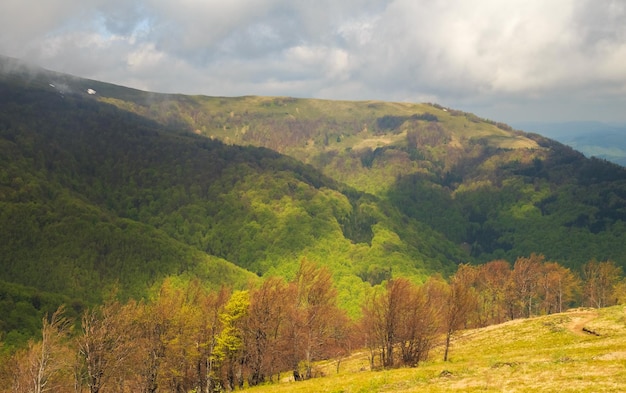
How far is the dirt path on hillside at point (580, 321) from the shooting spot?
216ft

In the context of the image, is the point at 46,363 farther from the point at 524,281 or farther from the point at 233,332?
the point at 524,281

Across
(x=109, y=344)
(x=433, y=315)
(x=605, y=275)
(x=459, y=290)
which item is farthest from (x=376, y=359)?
(x=605, y=275)

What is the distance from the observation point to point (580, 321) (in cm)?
7156

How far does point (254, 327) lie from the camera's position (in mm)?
72375

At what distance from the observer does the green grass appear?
31703 mm

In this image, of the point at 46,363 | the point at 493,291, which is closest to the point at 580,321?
the point at 493,291

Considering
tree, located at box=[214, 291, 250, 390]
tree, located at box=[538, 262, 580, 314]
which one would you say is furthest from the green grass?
tree, located at box=[538, 262, 580, 314]

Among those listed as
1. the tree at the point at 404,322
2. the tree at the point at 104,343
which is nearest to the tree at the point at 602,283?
the tree at the point at 404,322

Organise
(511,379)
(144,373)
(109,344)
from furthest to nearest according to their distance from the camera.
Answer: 1. (144,373)
2. (109,344)
3. (511,379)

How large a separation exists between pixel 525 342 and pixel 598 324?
1141 centimetres

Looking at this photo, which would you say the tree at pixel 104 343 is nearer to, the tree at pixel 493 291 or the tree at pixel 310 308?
the tree at pixel 310 308

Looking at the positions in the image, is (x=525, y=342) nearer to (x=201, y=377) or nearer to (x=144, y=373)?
(x=201, y=377)

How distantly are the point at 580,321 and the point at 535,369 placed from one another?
143 ft

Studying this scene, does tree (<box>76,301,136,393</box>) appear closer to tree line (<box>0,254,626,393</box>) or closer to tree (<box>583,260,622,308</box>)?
tree line (<box>0,254,626,393</box>)
